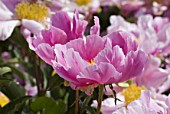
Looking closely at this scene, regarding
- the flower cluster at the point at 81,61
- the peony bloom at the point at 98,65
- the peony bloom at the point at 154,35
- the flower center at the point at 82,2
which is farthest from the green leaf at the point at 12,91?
the flower center at the point at 82,2

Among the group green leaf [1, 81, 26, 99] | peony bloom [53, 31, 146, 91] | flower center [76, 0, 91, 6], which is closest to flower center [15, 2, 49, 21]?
green leaf [1, 81, 26, 99]

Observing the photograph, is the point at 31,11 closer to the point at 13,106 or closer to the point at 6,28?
the point at 6,28

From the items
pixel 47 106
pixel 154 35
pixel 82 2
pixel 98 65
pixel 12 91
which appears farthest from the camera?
pixel 82 2

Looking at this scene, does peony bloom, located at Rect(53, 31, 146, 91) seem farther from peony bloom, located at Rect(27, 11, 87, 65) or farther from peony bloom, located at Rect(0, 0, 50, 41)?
peony bloom, located at Rect(0, 0, 50, 41)

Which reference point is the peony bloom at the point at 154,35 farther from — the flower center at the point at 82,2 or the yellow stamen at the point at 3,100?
the flower center at the point at 82,2

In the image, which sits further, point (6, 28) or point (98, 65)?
point (6, 28)

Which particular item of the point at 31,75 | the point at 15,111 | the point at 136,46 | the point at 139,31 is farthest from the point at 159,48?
the point at 136,46

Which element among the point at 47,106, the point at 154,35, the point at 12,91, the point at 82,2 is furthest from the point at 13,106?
the point at 82,2

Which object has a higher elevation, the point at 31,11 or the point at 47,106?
the point at 31,11
